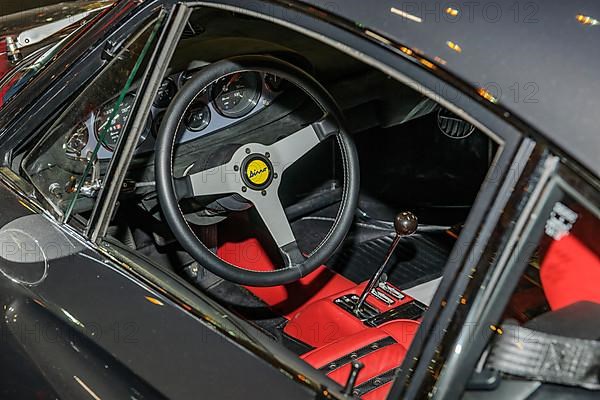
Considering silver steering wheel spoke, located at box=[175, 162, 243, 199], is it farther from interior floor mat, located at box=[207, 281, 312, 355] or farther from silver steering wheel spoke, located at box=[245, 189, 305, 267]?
interior floor mat, located at box=[207, 281, 312, 355]

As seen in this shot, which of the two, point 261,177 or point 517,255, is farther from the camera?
point 261,177

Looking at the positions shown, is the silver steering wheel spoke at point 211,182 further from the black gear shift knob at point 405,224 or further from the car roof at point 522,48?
the car roof at point 522,48

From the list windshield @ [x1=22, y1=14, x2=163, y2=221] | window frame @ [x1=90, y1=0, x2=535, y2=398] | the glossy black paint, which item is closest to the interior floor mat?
windshield @ [x1=22, y1=14, x2=163, y2=221]

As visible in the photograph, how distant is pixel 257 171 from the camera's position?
2.45 m

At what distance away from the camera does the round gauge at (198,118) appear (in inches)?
98.2

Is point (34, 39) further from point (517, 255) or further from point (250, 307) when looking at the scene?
point (517, 255)

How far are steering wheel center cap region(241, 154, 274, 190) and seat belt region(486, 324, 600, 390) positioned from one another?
122 cm

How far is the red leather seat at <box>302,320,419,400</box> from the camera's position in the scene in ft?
6.61

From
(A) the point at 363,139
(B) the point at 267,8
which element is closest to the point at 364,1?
(B) the point at 267,8

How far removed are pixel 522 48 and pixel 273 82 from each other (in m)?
1.36

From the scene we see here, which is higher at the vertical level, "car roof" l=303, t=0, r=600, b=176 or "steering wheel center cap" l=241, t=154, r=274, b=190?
"car roof" l=303, t=0, r=600, b=176

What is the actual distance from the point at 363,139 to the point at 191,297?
5.94 ft

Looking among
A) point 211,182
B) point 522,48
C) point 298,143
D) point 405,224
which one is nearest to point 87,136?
point 211,182

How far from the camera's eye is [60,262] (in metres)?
1.85
